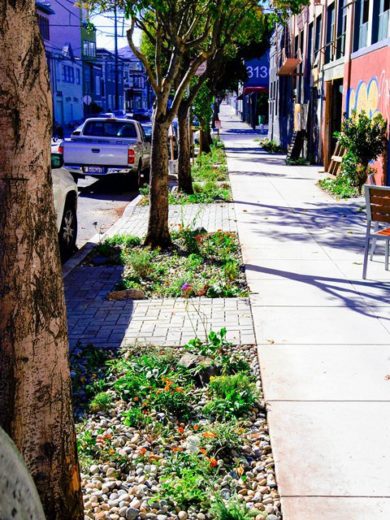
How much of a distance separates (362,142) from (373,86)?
172cm

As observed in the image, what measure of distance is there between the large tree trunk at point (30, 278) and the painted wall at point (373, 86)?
41.9ft

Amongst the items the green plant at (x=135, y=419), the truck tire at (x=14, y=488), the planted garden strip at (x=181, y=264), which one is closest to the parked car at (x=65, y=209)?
the planted garden strip at (x=181, y=264)

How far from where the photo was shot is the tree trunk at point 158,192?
32.5 feet

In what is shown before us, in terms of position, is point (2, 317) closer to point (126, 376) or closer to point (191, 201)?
point (126, 376)

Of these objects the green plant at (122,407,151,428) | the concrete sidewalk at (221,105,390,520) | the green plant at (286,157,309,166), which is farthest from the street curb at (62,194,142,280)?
the green plant at (286,157,309,166)

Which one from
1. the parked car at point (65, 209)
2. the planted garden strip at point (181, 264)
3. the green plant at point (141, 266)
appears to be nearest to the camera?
the planted garden strip at point (181, 264)

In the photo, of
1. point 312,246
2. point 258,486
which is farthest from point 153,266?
point 258,486

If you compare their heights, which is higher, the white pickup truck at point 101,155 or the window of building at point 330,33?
the window of building at point 330,33

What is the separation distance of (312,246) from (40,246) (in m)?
7.72

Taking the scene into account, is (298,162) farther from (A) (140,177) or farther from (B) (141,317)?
(B) (141,317)

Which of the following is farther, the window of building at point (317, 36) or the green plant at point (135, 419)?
the window of building at point (317, 36)

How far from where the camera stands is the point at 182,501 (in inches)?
141

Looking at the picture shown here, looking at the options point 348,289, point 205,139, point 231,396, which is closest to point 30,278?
point 231,396

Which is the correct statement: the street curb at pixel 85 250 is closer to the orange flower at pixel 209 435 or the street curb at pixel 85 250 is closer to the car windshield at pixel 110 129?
the orange flower at pixel 209 435
